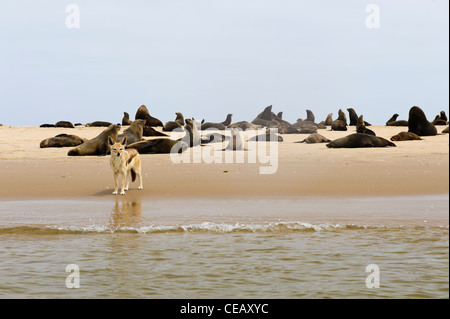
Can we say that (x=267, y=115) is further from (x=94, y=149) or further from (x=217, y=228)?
(x=217, y=228)

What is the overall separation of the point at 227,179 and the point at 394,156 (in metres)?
5.37

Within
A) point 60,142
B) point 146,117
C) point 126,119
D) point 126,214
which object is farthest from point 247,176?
point 126,119

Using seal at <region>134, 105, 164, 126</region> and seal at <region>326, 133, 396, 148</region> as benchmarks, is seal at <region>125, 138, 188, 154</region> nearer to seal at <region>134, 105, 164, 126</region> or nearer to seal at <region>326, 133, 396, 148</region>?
seal at <region>326, 133, 396, 148</region>

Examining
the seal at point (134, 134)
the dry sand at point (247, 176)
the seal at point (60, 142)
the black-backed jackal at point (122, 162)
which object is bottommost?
the dry sand at point (247, 176)

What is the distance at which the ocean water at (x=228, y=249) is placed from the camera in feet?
15.2

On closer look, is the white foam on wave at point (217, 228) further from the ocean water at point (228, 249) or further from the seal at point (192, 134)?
the seal at point (192, 134)

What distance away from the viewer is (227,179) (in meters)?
11.4

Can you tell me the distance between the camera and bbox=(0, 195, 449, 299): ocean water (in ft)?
15.2

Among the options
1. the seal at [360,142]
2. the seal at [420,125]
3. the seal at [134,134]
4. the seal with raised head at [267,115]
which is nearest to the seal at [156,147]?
the seal at [134,134]

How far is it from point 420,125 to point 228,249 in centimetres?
1975

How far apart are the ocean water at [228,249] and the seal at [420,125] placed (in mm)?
15439

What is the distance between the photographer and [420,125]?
2408cm

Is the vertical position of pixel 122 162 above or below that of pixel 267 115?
below
